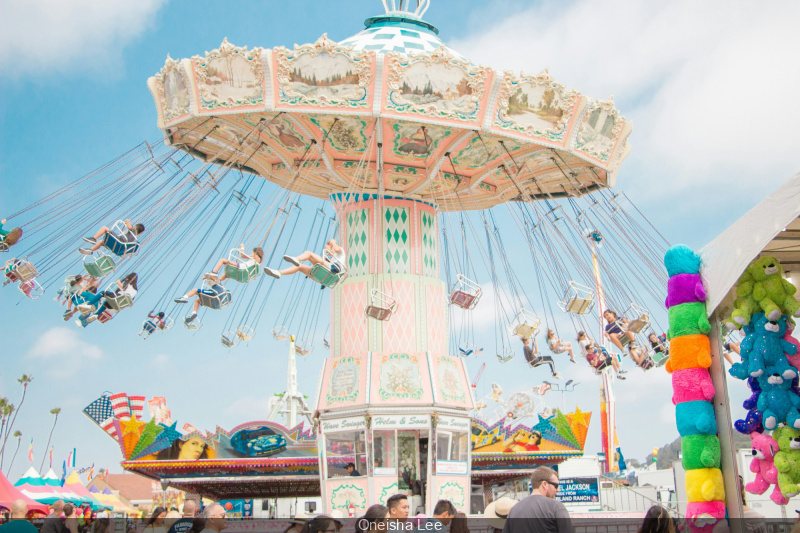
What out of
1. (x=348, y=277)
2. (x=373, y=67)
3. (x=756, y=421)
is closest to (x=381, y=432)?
(x=348, y=277)

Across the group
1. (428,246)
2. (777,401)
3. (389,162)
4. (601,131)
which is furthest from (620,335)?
(777,401)

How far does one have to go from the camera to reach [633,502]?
25.5 m

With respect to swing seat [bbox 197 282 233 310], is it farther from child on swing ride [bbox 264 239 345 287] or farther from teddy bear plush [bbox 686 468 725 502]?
teddy bear plush [bbox 686 468 725 502]

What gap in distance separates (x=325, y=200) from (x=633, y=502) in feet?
47.5

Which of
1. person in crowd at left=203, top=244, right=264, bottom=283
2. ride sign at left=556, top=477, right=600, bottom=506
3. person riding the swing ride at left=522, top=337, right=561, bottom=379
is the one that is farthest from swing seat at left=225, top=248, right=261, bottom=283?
ride sign at left=556, top=477, right=600, bottom=506

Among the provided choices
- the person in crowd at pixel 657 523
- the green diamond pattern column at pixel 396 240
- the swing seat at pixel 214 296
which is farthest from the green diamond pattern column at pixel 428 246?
the person in crowd at pixel 657 523

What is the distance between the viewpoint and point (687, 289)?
866 centimetres

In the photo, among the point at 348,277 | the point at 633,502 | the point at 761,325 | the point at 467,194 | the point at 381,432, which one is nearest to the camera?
the point at 761,325

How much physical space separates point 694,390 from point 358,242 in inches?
400

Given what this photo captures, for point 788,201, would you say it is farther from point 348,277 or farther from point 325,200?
point 325,200

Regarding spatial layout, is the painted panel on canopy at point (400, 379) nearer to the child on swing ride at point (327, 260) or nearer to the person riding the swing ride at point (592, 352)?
the person riding the swing ride at point (592, 352)

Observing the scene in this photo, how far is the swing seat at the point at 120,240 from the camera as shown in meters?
14.1

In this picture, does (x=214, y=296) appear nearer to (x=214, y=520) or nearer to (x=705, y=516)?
(x=214, y=520)

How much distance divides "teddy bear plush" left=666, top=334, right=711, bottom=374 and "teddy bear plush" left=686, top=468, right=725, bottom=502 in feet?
3.70
